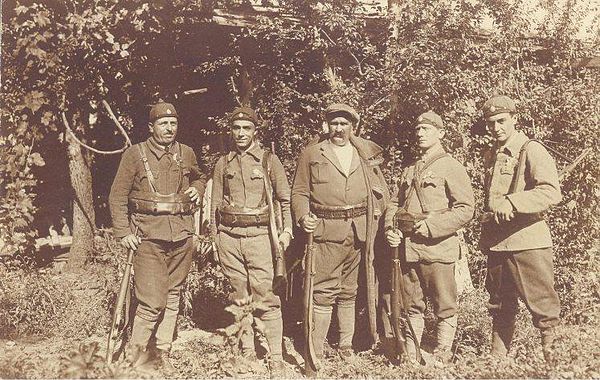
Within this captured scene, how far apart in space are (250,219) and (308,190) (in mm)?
546

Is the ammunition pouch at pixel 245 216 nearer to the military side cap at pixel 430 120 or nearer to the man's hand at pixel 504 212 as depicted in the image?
the military side cap at pixel 430 120

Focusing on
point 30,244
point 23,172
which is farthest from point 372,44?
point 30,244

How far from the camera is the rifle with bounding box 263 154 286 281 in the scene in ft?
14.3

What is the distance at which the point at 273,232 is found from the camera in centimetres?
441

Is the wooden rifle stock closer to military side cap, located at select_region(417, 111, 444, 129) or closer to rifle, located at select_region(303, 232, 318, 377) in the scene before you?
rifle, located at select_region(303, 232, 318, 377)

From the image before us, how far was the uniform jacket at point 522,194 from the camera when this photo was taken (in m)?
4.02

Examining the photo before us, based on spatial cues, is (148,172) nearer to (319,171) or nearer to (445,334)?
(319,171)

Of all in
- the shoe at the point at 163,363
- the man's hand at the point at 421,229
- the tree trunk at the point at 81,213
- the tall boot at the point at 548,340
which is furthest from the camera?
the tree trunk at the point at 81,213

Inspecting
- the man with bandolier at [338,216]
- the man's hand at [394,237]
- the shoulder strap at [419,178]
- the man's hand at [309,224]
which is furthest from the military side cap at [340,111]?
the man's hand at [394,237]

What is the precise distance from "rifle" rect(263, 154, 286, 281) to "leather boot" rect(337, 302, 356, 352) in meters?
0.58

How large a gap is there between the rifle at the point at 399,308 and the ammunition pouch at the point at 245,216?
3.55 ft

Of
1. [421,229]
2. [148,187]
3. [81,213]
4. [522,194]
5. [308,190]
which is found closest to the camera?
[522,194]

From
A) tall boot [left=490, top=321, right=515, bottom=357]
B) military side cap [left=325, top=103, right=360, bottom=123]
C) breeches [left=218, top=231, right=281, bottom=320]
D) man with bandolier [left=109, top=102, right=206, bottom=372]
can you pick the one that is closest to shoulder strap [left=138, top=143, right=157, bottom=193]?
man with bandolier [left=109, top=102, right=206, bottom=372]

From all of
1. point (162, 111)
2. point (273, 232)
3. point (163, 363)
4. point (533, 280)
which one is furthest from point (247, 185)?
point (533, 280)
